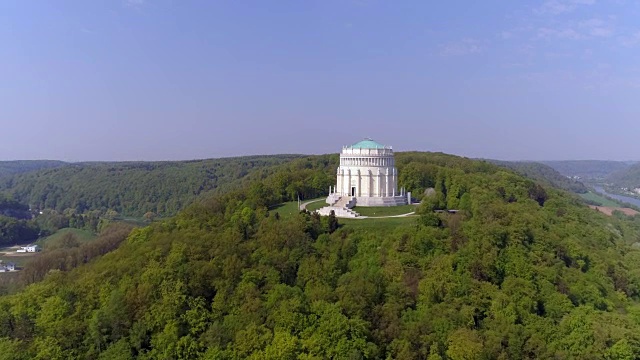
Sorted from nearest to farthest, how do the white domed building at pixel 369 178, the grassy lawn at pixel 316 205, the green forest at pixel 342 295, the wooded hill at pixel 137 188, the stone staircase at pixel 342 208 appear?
the green forest at pixel 342 295 < the stone staircase at pixel 342 208 < the grassy lawn at pixel 316 205 < the white domed building at pixel 369 178 < the wooded hill at pixel 137 188

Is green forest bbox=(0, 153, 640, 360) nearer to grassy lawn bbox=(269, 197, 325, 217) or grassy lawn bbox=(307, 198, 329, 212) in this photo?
grassy lawn bbox=(269, 197, 325, 217)

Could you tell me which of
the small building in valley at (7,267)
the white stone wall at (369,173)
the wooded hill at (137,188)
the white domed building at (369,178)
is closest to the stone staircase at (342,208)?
the white domed building at (369,178)

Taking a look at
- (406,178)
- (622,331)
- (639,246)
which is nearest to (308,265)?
(622,331)

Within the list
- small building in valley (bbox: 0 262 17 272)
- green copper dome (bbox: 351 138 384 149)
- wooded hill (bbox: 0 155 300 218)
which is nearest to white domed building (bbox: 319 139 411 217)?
green copper dome (bbox: 351 138 384 149)

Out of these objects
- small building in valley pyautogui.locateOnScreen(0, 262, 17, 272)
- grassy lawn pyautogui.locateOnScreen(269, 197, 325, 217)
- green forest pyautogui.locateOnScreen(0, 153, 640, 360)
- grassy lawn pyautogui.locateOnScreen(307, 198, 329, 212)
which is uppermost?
grassy lawn pyautogui.locateOnScreen(307, 198, 329, 212)

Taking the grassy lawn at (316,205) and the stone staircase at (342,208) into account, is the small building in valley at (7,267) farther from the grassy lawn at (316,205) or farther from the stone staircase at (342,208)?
the stone staircase at (342,208)

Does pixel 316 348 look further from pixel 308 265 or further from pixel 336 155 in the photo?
pixel 336 155
